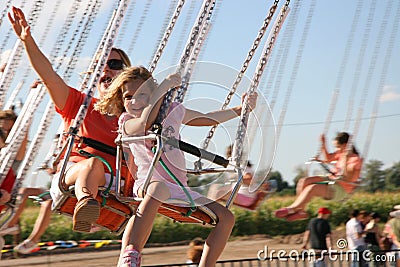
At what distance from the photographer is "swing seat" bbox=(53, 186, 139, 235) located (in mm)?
5273

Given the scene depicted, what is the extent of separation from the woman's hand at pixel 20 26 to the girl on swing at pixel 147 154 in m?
0.60

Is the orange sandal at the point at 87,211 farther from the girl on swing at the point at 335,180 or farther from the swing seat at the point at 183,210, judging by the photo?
the girl on swing at the point at 335,180

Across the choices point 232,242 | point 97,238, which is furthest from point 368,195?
point 97,238

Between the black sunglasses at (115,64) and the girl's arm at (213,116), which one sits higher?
the black sunglasses at (115,64)

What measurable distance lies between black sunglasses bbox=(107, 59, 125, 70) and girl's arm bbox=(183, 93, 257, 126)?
0.88 metres

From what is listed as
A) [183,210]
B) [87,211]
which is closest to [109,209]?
[87,211]

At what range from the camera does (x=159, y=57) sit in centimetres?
625

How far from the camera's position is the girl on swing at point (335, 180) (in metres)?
9.84

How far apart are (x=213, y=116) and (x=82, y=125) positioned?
3.06 feet

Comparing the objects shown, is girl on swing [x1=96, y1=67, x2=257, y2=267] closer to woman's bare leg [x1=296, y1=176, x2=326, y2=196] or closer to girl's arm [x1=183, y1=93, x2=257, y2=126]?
girl's arm [x1=183, y1=93, x2=257, y2=126]

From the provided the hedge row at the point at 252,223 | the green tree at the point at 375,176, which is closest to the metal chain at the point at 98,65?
the hedge row at the point at 252,223

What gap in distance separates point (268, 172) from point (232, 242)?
1597cm

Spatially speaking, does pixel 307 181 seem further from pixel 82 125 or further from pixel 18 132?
pixel 82 125

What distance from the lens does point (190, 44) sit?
545 centimetres
